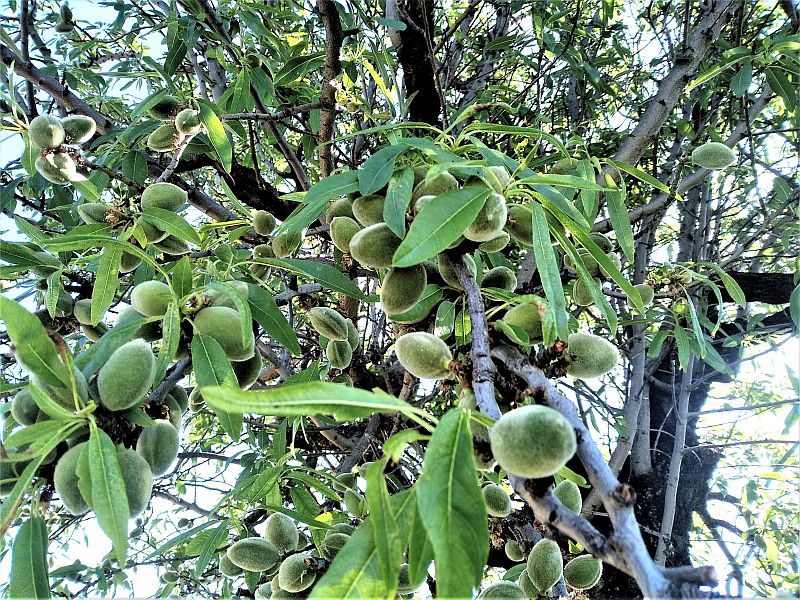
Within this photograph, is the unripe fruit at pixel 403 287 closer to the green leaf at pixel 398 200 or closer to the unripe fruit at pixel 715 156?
the green leaf at pixel 398 200

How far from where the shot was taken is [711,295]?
11.3 ft

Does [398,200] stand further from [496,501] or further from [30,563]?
[30,563]

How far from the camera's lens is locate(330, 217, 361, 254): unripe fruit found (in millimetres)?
1395

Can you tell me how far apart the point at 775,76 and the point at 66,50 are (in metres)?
3.42

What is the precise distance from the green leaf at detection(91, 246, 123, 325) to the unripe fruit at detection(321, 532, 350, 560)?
30.6 inches

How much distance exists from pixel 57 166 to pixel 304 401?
138cm

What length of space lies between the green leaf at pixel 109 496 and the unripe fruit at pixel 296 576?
27.3 inches

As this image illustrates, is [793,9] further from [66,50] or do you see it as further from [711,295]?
[66,50]

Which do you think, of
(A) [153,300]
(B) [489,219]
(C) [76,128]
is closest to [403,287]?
(B) [489,219]

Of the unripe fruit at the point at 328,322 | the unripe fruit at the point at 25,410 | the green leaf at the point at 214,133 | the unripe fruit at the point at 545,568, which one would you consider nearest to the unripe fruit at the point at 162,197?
the green leaf at the point at 214,133

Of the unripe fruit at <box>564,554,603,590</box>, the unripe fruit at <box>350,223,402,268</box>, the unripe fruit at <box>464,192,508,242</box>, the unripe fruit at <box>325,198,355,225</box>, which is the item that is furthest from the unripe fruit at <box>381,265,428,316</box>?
the unripe fruit at <box>564,554,603,590</box>

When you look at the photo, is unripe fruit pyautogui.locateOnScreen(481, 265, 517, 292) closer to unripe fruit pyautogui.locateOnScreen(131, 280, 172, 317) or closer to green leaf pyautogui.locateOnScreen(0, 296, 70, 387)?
unripe fruit pyautogui.locateOnScreen(131, 280, 172, 317)

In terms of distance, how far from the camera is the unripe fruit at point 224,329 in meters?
1.09

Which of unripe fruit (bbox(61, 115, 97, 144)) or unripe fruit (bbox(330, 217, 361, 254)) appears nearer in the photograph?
unripe fruit (bbox(330, 217, 361, 254))
